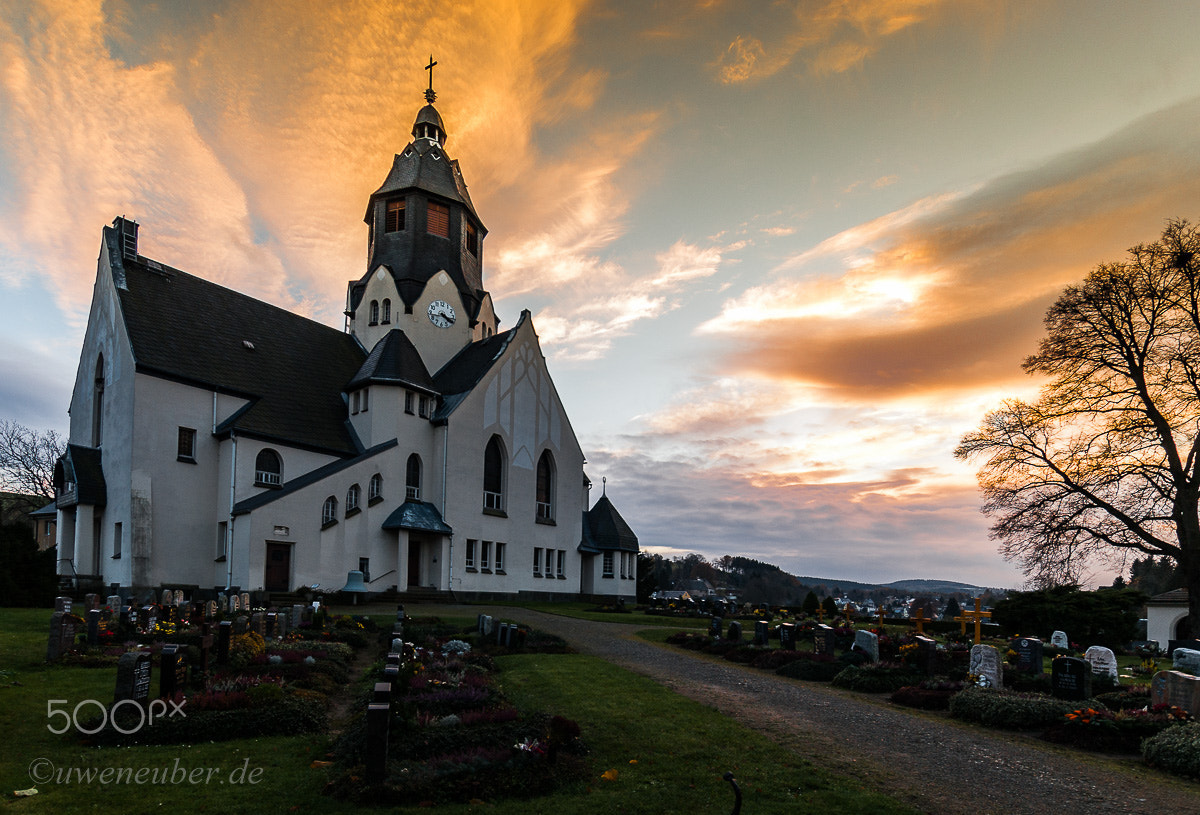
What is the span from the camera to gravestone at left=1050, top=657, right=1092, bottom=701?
13625 millimetres

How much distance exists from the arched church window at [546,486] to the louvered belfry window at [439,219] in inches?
597

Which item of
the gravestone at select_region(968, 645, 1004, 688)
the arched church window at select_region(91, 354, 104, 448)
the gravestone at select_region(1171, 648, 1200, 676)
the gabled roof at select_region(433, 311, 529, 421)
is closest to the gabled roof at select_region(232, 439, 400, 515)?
the gabled roof at select_region(433, 311, 529, 421)

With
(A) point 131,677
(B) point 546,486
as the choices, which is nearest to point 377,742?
(A) point 131,677

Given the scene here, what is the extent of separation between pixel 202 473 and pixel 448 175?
79.5 feet

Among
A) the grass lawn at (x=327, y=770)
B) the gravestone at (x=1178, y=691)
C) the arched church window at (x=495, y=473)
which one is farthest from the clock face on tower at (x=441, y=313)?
the gravestone at (x=1178, y=691)

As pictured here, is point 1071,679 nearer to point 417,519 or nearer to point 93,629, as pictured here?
point 93,629

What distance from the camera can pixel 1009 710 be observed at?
39.4ft

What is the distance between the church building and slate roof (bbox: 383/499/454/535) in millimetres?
119

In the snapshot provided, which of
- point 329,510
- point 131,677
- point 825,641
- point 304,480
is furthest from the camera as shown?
point 329,510

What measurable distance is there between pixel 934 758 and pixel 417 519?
2844 centimetres

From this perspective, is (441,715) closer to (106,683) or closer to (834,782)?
(834,782)

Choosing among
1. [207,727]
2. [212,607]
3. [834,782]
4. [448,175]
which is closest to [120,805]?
[207,727]

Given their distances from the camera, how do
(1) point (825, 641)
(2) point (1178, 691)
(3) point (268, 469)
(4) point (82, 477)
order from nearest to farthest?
(2) point (1178, 691), (1) point (825, 641), (4) point (82, 477), (3) point (268, 469)

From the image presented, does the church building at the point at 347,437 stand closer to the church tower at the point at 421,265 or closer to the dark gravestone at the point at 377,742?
the church tower at the point at 421,265
